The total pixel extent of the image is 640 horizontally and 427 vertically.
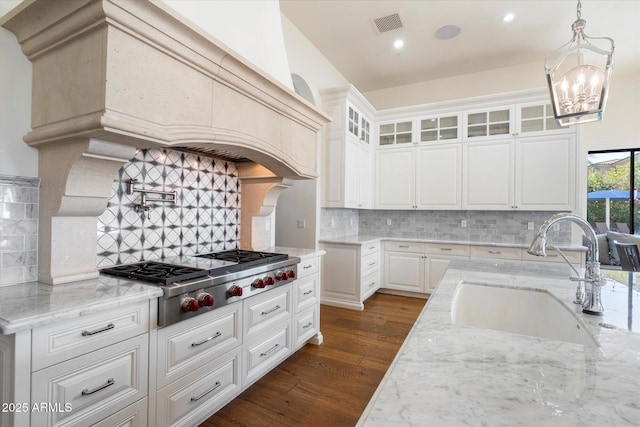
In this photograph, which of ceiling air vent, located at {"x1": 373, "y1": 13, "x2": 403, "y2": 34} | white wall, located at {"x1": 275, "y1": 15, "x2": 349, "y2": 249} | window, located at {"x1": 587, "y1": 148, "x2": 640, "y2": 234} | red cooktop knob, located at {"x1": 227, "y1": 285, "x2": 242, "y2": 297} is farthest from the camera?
window, located at {"x1": 587, "y1": 148, "x2": 640, "y2": 234}

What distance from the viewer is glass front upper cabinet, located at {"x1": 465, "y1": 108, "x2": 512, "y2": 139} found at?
4.32 m

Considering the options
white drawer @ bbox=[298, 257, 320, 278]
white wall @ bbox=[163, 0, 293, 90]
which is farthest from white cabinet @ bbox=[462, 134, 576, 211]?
white wall @ bbox=[163, 0, 293, 90]

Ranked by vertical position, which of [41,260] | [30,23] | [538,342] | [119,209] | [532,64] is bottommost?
[538,342]

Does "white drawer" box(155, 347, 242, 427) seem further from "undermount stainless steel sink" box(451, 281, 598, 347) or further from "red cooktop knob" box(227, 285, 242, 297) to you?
"undermount stainless steel sink" box(451, 281, 598, 347)

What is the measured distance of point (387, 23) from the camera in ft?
11.9

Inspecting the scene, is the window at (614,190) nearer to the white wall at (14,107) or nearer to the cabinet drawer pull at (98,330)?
the cabinet drawer pull at (98,330)

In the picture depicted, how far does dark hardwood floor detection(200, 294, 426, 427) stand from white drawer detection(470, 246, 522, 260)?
1487mm

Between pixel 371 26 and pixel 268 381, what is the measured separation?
3901mm

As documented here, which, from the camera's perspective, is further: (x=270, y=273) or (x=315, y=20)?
(x=315, y=20)

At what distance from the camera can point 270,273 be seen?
7.30 ft

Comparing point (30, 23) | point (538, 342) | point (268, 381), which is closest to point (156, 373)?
point (268, 381)

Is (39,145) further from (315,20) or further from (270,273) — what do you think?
(315,20)

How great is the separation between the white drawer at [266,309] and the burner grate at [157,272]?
0.45 m

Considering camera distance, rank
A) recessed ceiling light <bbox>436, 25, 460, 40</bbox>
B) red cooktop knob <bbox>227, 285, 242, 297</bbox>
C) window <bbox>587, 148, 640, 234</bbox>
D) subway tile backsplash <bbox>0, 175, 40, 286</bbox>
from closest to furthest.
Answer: subway tile backsplash <bbox>0, 175, 40, 286</bbox> → red cooktop knob <bbox>227, 285, 242, 297</bbox> → recessed ceiling light <bbox>436, 25, 460, 40</bbox> → window <bbox>587, 148, 640, 234</bbox>
